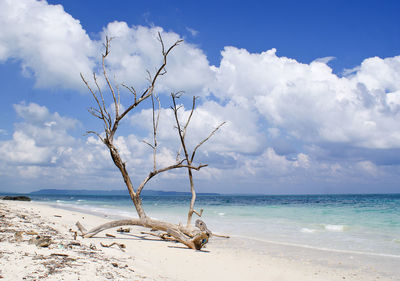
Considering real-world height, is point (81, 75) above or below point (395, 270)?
above

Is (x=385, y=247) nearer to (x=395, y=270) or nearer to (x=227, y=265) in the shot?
(x=395, y=270)

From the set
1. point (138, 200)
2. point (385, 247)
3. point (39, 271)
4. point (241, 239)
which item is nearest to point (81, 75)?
point (138, 200)

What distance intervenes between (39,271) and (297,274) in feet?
15.6

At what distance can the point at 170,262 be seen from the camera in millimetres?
6199

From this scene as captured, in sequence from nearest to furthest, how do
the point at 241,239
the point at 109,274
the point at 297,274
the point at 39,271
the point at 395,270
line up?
the point at 39,271
the point at 109,274
the point at 297,274
the point at 395,270
the point at 241,239

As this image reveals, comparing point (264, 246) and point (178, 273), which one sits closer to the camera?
point (178, 273)

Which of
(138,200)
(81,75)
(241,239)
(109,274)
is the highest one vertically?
(81,75)

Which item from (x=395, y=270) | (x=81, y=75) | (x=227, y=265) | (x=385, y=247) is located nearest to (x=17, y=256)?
(x=227, y=265)

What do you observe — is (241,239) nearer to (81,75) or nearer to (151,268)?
(151,268)

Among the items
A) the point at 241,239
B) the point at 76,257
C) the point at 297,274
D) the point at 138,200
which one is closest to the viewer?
the point at 76,257

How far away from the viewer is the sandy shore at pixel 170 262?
4113 millimetres

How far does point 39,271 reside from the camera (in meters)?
3.83

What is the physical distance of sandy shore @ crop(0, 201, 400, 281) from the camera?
13.5 feet

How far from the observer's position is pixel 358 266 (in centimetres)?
695
